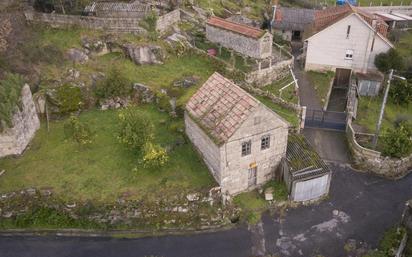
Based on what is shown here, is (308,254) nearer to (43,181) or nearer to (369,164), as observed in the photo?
(369,164)

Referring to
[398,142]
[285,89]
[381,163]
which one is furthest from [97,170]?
[398,142]

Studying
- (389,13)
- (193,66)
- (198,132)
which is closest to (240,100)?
(198,132)

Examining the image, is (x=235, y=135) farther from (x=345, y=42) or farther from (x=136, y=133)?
(x=345, y=42)

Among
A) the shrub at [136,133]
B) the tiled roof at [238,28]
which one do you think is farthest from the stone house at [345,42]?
the shrub at [136,133]

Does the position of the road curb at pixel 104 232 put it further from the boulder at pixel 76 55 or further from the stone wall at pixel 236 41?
the stone wall at pixel 236 41

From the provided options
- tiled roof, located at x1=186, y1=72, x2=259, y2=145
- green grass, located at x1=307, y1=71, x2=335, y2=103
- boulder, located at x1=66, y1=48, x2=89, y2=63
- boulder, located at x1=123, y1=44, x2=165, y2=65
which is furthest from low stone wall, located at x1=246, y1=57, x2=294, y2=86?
boulder, located at x1=66, y1=48, x2=89, y2=63

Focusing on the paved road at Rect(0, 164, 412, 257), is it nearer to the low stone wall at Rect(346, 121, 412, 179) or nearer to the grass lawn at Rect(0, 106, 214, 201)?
the low stone wall at Rect(346, 121, 412, 179)
